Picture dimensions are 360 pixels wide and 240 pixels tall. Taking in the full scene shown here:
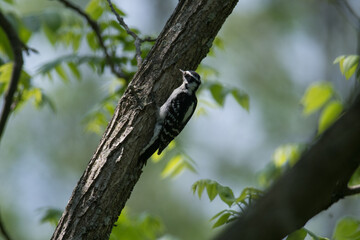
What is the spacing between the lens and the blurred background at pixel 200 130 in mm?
20109

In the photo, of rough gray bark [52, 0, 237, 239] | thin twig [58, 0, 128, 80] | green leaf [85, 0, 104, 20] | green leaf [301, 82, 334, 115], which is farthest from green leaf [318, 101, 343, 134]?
green leaf [85, 0, 104, 20]

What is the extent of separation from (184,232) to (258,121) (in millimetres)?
6673

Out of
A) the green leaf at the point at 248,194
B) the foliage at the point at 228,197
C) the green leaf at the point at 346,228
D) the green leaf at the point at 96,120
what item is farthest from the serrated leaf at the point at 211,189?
the green leaf at the point at 96,120

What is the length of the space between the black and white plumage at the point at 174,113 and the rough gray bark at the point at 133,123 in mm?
95

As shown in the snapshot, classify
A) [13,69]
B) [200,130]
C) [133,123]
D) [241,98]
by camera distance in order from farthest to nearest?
[200,130] → [241,98] → [13,69] → [133,123]

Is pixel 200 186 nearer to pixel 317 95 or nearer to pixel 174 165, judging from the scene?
pixel 174 165

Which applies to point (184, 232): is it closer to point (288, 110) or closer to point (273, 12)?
point (288, 110)

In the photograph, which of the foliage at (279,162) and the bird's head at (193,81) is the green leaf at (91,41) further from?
the foliage at (279,162)

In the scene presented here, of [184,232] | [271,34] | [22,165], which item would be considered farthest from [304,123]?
[22,165]

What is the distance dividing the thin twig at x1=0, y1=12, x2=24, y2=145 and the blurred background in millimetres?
14024

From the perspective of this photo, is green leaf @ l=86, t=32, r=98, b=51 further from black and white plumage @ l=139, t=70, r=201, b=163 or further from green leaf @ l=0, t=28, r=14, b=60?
black and white plumage @ l=139, t=70, r=201, b=163

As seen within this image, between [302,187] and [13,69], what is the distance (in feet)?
14.2

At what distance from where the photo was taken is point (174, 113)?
548 cm

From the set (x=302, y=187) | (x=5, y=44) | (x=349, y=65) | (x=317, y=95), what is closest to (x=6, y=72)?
(x=5, y=44)
